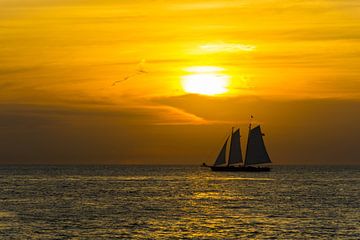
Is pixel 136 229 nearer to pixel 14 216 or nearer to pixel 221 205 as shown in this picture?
pixel 14 216

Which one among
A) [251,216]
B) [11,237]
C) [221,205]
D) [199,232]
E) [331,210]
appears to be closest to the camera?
[11,237]

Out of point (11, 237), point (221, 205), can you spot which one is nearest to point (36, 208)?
point (221, 205)

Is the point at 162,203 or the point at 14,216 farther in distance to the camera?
the point at 162,203

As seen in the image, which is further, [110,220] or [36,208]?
[36,208]

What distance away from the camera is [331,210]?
87.6 metres

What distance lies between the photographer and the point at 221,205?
314 ft

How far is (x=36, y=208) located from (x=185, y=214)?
54.0 ft

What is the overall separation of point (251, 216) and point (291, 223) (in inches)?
281

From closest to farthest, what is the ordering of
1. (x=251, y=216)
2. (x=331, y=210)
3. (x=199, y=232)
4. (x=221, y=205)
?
1. (x=199, y=232)
2. (x=251, y=216)
3. (x=331, y=210)
4. (x=221, y=205)

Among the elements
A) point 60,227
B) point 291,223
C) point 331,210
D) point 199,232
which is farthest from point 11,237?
point 331,210

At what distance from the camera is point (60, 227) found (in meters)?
68.7

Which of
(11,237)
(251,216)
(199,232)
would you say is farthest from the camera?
(251,216)

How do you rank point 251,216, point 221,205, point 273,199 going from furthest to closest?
point 273,199
point 221,205
point 251,216

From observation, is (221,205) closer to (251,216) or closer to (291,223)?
(251,216)
